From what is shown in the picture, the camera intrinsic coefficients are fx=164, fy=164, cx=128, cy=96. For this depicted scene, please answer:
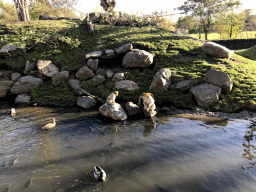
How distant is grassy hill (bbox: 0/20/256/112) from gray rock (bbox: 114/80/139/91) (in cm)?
34

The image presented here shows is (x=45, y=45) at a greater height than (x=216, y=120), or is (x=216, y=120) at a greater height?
(x=45, y=45)

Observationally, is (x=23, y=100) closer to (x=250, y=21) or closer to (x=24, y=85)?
(x=24, y=85)

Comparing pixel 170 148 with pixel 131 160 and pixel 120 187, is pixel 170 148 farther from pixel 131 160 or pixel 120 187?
pixel 120 187

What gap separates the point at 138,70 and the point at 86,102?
4.42 metres

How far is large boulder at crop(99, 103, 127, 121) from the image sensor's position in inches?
332

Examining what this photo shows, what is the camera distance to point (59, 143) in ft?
20.6

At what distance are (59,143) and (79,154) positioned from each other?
1.25m

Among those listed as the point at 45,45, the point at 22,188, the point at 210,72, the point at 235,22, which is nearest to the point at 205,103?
the point at 210,72

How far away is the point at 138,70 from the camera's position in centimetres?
1209

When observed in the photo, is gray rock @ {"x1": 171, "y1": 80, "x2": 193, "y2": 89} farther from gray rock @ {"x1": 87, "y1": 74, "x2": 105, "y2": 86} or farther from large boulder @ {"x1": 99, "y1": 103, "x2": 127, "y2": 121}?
gray rock @ {"x1": 87, "y1": 74, "x2": 105, "y2": 86}

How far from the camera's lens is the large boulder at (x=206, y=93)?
31.6 feet

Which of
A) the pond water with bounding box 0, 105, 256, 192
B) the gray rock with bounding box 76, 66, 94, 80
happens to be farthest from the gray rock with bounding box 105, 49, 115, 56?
the pond water with bounding box 0, 105, 256, 192

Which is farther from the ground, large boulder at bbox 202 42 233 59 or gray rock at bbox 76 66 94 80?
large boulder at bbox 202 42 233 59

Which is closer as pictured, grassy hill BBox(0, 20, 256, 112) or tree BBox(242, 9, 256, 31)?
grassy hill BBox(0, 20, 256, 112)
